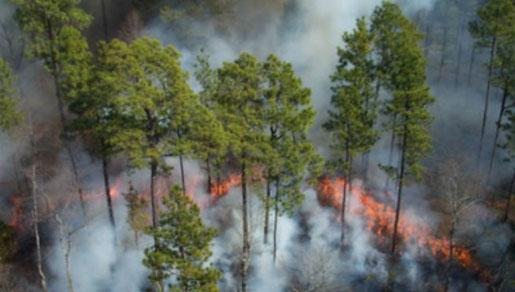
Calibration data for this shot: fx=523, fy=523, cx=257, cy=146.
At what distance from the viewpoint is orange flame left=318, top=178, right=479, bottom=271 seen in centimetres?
3575

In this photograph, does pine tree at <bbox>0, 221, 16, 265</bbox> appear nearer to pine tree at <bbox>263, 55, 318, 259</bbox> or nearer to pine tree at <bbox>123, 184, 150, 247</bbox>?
pine tree at <bbox>123, 184, 150, 247</bbox>

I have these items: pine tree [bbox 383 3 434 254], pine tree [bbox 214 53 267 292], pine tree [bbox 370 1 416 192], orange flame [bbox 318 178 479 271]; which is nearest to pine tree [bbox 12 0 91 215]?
pine tree [bbox 214 53 267 292]

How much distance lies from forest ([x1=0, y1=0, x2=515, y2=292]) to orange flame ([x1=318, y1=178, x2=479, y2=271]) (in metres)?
0.14

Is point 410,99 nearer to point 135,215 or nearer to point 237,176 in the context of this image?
point 237,176

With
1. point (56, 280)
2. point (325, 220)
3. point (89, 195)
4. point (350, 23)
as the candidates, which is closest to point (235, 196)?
point (325, 220)

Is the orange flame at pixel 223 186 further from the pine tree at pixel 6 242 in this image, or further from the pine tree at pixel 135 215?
the pine tree at pixel 6 242

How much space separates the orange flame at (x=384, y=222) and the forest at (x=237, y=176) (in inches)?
5.4

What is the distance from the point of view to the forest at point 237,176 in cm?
2711

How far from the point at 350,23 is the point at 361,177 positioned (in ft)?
92.5

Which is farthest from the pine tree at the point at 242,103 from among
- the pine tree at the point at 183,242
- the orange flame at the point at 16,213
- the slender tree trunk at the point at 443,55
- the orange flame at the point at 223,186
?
the slender tree trunk at the point at 443,55

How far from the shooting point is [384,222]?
38.2 m

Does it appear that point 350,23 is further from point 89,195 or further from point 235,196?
point 89,195

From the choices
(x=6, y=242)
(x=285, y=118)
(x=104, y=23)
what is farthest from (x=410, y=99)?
(x=104, y=23)

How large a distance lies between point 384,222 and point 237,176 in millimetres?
12545
